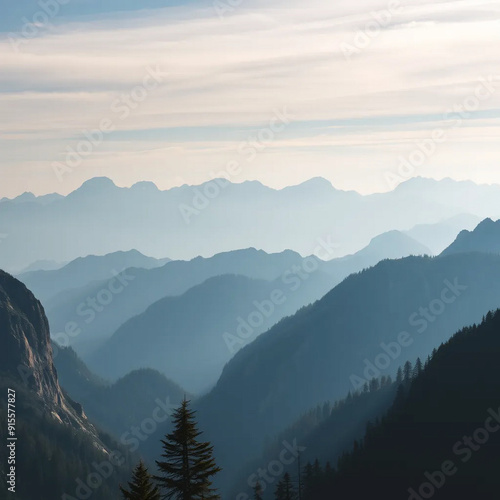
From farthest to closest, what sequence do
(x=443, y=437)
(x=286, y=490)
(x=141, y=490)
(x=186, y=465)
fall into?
1. (x=443, y=437)
2. (x=286, y=490)
3. (x=186, y=465)
4. (x=141, y=490)

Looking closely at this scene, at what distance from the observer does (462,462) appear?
14925 cm

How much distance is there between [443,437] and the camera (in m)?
162

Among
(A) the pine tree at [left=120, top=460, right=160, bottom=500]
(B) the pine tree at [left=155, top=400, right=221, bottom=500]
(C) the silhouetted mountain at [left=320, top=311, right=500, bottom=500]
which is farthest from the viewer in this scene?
(C) the silhouetted mountain at [left=320, top=311, right=500, bottom=500]

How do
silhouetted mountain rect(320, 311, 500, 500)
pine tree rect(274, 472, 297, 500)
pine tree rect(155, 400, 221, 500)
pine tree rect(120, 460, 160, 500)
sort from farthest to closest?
silhouetted mountain rect(320, 311, 500, 500) → pine tree rect(274, 472, 297, 500) → pine tree rect(155, 400, 221, 500) → pine tree rect(120, 460, 160, 500)

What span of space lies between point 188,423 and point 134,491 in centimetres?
576

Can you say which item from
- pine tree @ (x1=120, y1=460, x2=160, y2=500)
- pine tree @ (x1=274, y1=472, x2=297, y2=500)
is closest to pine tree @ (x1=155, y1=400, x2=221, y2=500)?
pine tree @ (x1=120, y1=460, x2=160, y2=500)

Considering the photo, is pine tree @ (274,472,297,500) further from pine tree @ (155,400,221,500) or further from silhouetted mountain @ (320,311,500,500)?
silhouetted mountain @ (320,311,500,500)

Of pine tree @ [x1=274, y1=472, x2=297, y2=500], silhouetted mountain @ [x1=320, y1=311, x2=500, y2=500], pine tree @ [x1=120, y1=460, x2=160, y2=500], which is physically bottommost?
pine tree @ [x1=120, y1=460, x2=160, y2=500]

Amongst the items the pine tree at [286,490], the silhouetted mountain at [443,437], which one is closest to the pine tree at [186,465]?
the pine tree at [286,490]

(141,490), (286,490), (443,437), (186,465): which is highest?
(443,437)

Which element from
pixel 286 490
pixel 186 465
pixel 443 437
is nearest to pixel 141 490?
pixel 186 465

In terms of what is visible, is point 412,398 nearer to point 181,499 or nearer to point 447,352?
point 447,352

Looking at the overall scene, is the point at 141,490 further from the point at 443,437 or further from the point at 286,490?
the point at 443,437

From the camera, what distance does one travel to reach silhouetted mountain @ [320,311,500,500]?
146125mm
